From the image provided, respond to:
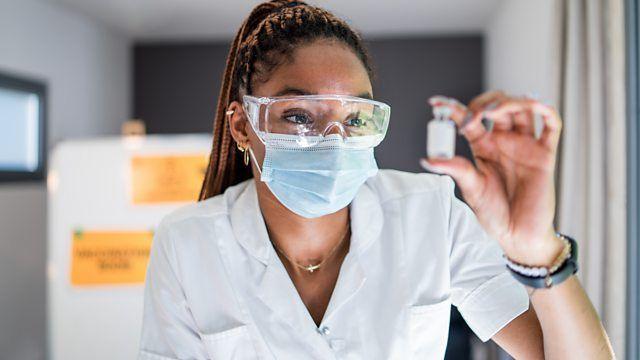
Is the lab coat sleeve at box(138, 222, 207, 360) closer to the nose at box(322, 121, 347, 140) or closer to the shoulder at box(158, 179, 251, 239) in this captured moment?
the shoulder at box(158, 179, 251, 239)

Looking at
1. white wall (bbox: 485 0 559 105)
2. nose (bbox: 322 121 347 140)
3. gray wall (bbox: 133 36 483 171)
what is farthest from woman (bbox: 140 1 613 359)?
gray wall (bbox: 133 36 483 171)

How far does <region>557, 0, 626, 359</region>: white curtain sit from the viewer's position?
6.27 feet

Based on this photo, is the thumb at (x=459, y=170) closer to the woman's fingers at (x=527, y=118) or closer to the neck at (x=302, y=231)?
the woman's fingers at (x=527, y=118)

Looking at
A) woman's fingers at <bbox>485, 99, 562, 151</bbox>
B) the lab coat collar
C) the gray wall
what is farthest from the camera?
the gray wall

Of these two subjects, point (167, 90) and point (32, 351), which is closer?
point (32, 351)

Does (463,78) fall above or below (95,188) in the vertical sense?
above

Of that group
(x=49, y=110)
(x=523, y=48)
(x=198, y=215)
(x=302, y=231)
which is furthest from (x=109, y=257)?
(x=523, y=48)

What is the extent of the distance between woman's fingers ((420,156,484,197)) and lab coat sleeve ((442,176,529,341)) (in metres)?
0.21

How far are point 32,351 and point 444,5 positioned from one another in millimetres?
3890

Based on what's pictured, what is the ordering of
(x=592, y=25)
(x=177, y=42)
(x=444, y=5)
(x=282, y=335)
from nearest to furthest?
(x=282, y=335), (x=592, y=25), (x=444, y=5), (x=177, y=42)

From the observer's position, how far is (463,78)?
15.3 feet

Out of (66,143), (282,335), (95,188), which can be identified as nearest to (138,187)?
(95,188)

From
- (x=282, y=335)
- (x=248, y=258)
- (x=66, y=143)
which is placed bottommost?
(x=282, y=335)

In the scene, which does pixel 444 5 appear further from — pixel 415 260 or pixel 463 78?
pixel 415 260
